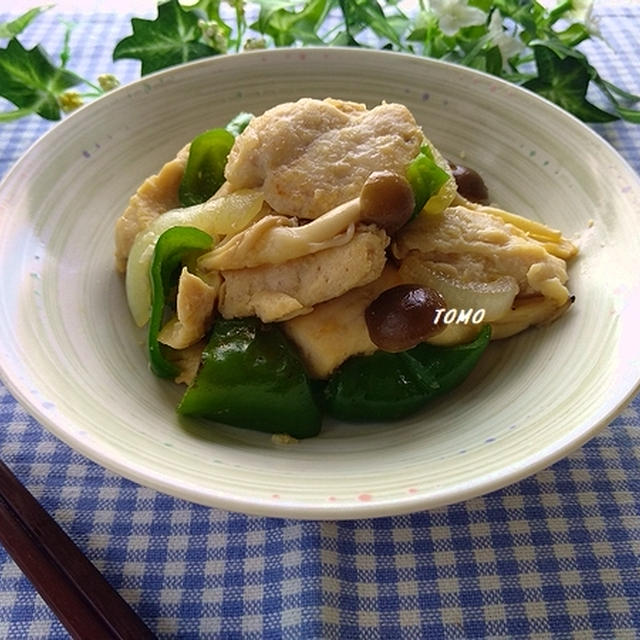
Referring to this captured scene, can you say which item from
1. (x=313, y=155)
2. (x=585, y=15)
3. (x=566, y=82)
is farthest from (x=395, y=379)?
(x=585, y=15)

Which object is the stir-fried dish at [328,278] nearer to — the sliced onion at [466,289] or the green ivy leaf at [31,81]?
the sliced onion at [466,289]

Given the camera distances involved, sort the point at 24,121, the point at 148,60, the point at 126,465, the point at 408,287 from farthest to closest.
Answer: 1. the point at 24,121
2. the point at 148,60
3. the point at 408,287
4. the point at 126,465

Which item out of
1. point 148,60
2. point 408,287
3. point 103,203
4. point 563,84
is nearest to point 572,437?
point 408,287

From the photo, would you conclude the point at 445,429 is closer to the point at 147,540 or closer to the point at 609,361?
the point at 609,361

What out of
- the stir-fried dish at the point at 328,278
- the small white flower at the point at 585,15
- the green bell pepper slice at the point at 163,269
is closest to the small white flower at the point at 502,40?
the small white flower at the point at 585,15

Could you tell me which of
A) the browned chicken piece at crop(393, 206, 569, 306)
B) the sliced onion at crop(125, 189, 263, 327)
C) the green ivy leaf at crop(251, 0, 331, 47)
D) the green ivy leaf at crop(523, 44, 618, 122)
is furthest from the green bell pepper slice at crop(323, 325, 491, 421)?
the green ivy leaf at crop(251, 0, 331, 47)

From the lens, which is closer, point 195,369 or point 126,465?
point 126,465
